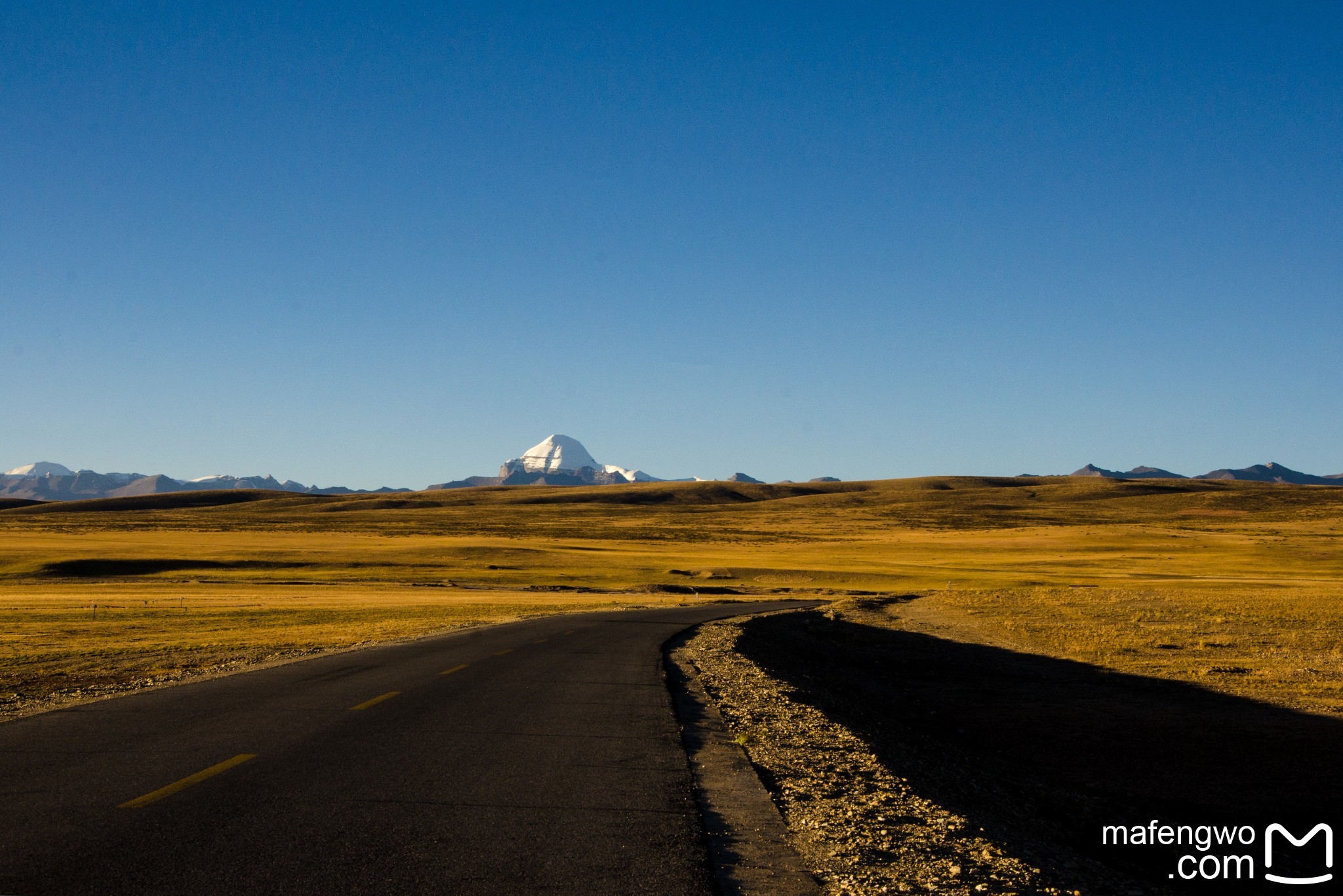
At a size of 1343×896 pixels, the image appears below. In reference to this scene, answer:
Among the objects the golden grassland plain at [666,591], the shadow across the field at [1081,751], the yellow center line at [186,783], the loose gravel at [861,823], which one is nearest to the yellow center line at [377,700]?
the yellow center line at [186,783]

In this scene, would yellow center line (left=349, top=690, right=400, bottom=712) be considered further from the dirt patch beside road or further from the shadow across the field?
the shadow across the field

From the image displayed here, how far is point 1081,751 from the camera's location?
19.0 metres

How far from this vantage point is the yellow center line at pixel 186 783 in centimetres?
884

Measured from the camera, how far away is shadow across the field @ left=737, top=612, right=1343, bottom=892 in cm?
1169

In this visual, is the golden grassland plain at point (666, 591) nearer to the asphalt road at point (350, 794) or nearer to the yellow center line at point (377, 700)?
the asphalt road at point (350, 794)

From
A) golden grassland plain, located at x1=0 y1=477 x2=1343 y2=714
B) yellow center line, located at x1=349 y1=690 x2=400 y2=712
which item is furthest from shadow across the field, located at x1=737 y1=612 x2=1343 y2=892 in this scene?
yellow center line, located at x1=349 y1=690 x2=400 y2=712

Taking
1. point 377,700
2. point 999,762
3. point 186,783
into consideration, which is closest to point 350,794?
point 186,783

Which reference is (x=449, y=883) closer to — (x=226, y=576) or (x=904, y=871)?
(x=904, y=871)

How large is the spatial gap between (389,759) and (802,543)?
12563cm

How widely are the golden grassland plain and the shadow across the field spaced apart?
10.7 ft

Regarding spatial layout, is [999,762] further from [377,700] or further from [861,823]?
[377,700]

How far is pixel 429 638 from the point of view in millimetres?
29250

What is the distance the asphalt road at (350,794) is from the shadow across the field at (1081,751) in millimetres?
3311

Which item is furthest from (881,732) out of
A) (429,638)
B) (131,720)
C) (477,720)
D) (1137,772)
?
(429,638)
